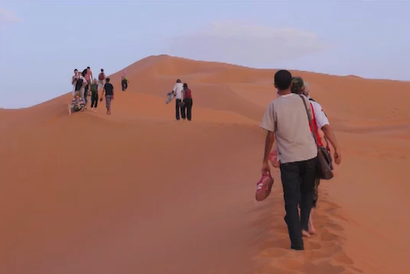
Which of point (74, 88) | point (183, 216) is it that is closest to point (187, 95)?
point (74, 88)

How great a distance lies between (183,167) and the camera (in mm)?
12344

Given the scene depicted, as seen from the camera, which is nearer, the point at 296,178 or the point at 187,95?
the point at 296,178

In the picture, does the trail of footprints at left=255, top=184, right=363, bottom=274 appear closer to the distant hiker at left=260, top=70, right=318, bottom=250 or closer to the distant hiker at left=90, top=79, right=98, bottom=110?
the distant hiker at left=260, top=70, right=318, bottom=250

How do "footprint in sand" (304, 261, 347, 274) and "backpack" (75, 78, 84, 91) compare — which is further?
"backpack" (75, 78, 84, 91)

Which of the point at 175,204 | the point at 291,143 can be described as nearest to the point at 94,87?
the point at 175,204

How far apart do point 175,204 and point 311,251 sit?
4.72 meters

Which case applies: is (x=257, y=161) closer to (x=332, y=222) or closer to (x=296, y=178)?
(x=332, y=222)

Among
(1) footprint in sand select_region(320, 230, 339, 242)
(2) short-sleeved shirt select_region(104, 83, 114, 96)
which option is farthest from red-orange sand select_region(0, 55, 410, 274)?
(2) short-sleeved shirt select_region(104, 83, 114, 96)

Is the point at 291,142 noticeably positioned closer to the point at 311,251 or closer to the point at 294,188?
the point at 294,188

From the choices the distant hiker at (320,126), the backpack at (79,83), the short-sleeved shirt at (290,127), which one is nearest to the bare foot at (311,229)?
the distant hiker at (320,126)

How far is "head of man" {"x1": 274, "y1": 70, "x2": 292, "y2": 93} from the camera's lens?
197 inches

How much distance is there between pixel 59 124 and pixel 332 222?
40.9 feet

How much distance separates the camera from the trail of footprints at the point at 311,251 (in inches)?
181

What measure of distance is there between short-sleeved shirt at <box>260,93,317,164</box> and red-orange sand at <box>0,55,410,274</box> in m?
0.90
